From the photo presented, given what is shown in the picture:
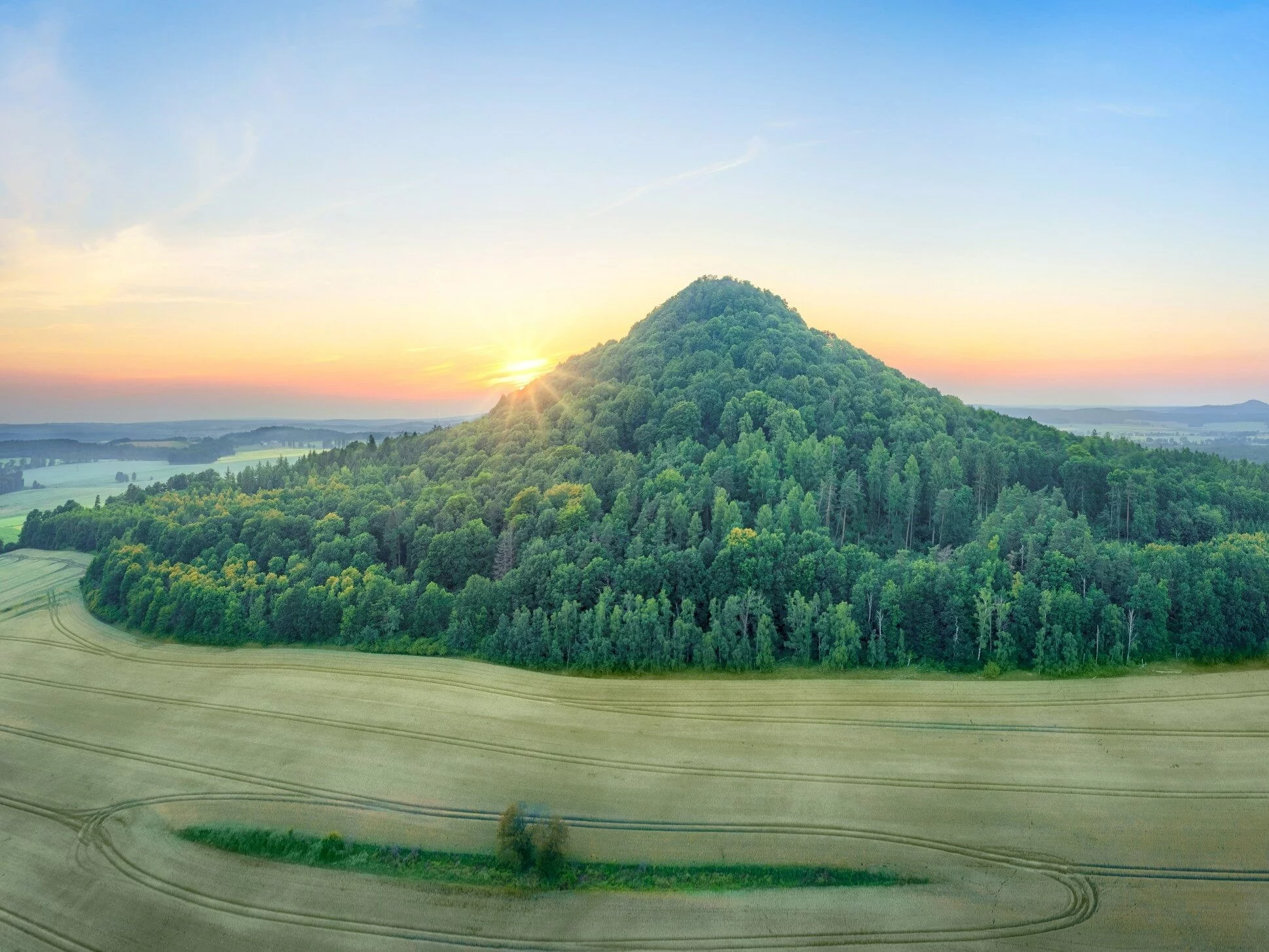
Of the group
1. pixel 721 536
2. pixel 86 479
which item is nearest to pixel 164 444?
pixel 86 479

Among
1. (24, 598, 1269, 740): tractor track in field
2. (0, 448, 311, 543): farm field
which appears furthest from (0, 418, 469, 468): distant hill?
(24, 598, 1269, 740): tractor track in field

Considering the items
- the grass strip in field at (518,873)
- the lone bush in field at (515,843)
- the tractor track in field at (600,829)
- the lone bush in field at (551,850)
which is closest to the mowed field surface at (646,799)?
the tractor track in field at (600,829)

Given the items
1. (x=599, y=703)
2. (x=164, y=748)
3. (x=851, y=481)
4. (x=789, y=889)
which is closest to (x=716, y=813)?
(x=789, y=889)

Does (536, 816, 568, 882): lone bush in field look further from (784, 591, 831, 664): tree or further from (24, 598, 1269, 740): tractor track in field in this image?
(784, 591, 831, 664): tree

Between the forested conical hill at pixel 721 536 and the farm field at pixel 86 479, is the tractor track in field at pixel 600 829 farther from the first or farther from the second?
the farm field at pixel 86 479

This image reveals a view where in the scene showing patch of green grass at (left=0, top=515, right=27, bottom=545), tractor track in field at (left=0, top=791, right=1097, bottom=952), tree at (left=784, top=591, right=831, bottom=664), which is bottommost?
tractor track in field at (left=0, top=791, right=1097, bottom=952)
